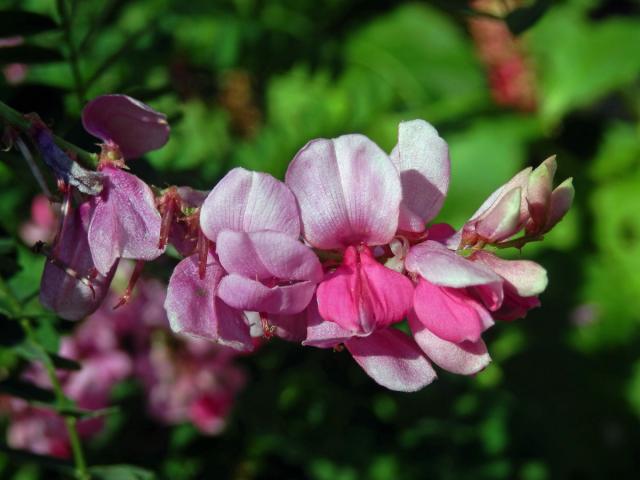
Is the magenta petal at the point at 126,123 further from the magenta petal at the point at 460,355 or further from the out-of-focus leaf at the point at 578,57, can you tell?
the out-of-focus leaf at the point at 578,57

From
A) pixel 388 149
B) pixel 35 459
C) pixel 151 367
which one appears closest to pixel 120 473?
pixel 35 459

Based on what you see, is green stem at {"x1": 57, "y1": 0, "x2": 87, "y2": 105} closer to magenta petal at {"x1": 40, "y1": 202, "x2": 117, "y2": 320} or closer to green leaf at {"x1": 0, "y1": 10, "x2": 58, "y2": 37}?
green leaf at {"x1": 0, "y1": 10, "x2": 58, "y2": 37}

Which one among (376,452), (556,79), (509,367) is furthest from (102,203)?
(556,79)

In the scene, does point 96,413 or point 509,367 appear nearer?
point 96,413

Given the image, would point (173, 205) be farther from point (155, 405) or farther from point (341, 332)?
point (155, 405)

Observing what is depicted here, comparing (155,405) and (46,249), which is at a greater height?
(46,249)

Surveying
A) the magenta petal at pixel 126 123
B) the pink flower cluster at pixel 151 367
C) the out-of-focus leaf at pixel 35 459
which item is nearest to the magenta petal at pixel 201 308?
the magenta petal at pixel 126 123

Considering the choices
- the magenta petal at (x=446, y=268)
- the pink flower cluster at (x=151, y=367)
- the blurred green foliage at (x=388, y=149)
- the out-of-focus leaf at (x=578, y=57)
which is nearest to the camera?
the magenta petal at (x=446, y=268)
